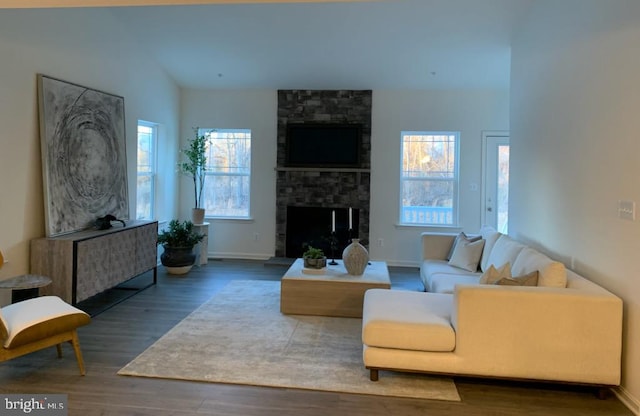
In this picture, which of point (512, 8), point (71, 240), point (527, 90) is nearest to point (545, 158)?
point (527, 90)

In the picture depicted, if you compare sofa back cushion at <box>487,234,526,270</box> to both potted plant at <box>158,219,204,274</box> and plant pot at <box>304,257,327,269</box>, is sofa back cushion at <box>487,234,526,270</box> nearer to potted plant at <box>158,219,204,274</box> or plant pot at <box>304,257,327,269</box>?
plant pot at <box>304,257,327,269</box>

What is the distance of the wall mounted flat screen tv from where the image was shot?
260 inches

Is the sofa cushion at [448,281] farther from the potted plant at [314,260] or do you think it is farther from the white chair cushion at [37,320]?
the white chair cushion at [37,320]

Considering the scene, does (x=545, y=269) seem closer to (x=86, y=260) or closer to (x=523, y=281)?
(x=523, y=281)

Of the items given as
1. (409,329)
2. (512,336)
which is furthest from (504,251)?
(409,329)

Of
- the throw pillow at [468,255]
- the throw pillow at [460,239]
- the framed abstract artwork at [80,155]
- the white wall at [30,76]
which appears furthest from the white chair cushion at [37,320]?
the throw pillow at [460,239]

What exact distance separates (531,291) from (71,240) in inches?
143

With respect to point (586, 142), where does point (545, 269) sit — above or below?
below

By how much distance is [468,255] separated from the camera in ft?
15.1

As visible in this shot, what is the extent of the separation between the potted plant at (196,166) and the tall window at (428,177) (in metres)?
2.96

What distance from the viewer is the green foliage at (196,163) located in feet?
21.3

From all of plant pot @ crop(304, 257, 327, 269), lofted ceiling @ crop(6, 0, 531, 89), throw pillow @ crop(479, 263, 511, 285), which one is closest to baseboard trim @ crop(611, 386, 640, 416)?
throw pillow @ crop(479, 263, 511, 285)

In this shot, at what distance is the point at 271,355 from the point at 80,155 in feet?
9.44

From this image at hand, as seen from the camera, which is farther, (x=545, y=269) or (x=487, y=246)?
(x=487, y=246)
